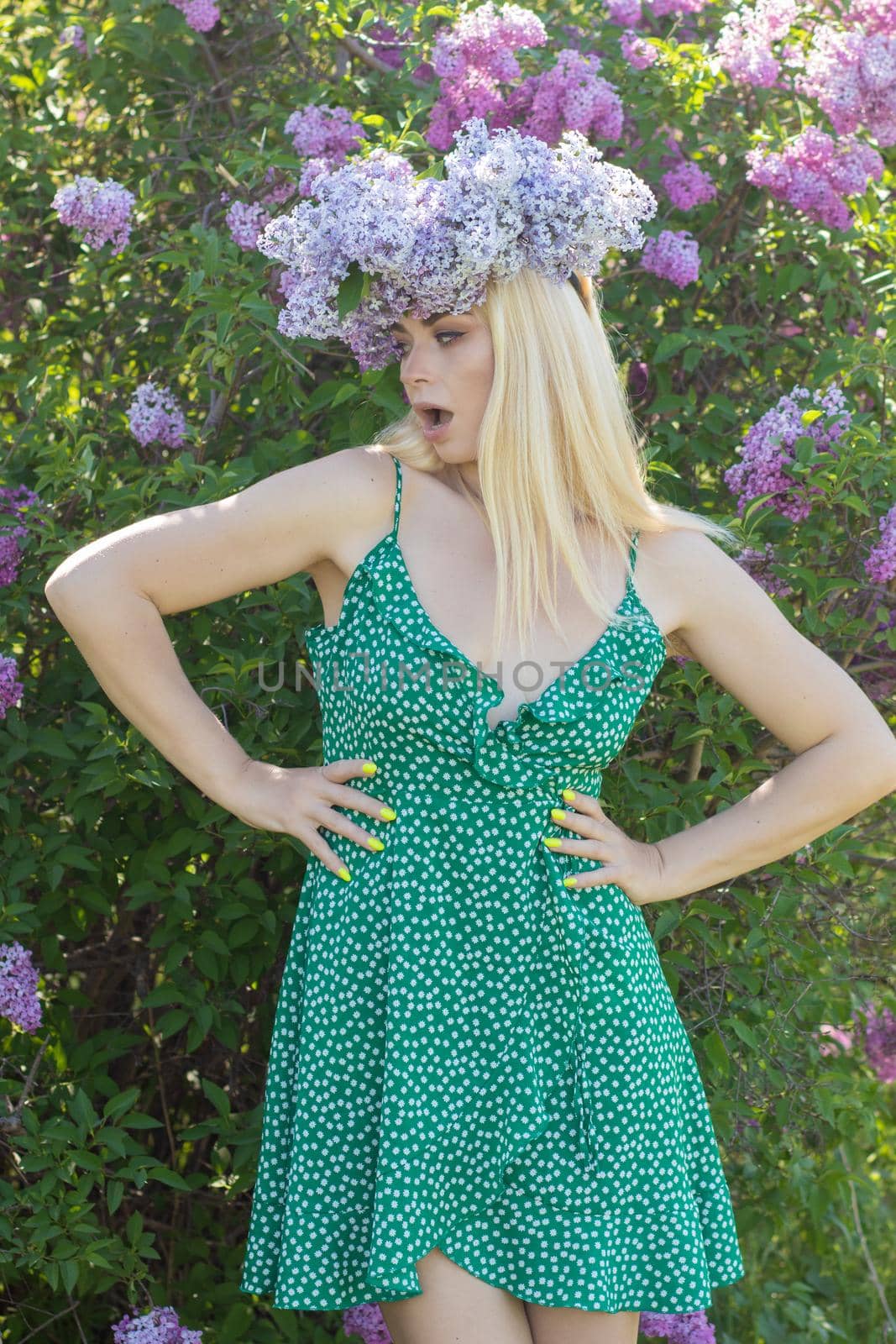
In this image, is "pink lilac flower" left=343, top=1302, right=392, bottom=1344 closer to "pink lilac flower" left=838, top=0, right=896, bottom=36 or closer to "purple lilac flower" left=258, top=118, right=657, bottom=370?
"purple lilac flower" left=258, top=118, right=657, bottom=370

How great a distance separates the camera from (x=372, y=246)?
6.63 ft

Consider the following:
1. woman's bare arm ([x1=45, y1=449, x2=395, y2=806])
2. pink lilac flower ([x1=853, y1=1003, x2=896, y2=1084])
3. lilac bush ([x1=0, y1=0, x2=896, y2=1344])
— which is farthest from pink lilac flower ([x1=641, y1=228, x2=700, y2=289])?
pink lilac flower ([x1=853, y1=1003, x2=896, y2=1084])

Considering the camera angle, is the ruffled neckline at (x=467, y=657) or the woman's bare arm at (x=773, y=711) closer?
the ruffled neckline at (x=467, y=657)

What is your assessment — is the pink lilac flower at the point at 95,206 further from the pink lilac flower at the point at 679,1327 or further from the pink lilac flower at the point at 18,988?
the pink lilac flower at the point at 679,1327

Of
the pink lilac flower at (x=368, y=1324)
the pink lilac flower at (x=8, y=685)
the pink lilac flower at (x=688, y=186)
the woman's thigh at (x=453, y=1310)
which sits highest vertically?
the pink lilac flower at (x=688, y=186)

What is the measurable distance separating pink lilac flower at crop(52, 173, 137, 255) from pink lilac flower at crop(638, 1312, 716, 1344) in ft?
7.30

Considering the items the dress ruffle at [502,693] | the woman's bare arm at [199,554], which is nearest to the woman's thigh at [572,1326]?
the dress ruffle at [502,693]

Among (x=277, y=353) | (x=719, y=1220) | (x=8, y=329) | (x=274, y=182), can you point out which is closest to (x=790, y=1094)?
(x=719, y=1220)

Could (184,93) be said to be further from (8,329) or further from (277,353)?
(277,353)

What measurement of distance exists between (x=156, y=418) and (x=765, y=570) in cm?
113

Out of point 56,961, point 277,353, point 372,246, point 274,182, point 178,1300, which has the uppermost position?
→ point 372,246

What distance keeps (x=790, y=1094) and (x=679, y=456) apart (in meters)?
1.27

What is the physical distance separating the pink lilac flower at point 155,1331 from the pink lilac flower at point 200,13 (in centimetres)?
243

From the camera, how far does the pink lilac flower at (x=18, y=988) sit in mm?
2492
